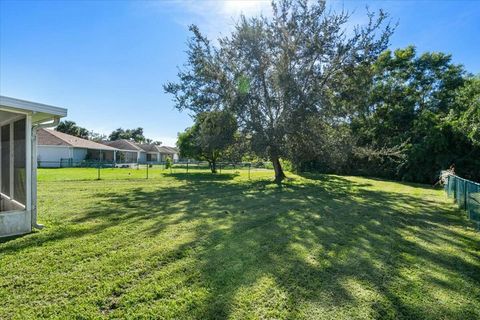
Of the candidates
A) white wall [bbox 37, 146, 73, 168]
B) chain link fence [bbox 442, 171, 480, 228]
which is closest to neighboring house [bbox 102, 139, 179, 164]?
white wall [bbox 37, 146, 73, 168]

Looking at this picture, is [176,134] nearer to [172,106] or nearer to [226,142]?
[172,106]

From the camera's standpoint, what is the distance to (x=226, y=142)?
15117 millimetres

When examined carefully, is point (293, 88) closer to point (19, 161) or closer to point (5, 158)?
point (19, 161)

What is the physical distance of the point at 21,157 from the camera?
5.43 m

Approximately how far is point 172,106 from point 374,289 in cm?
1639

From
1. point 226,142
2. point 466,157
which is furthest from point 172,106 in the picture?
point 466,157

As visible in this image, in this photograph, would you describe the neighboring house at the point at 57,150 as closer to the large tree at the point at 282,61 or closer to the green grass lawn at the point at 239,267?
the large tree at the point at 282,61

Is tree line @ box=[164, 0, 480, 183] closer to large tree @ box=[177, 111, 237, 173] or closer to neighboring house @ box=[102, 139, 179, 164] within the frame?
large tree @ box=[177, 111, 237, 173]

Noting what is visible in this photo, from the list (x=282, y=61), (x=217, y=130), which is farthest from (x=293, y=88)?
(x=217, y=130)

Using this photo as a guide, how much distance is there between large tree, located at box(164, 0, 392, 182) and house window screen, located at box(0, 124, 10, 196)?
10.00 meters

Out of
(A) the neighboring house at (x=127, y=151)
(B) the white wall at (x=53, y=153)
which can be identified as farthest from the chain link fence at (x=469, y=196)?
(A) the neighboring house at (x=127, y=151)

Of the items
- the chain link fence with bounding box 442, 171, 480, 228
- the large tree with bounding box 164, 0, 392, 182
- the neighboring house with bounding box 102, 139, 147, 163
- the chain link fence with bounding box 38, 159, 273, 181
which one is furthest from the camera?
the neighboring house with bounding box 102, 139, 147, 163

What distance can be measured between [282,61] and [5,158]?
40.9 ft

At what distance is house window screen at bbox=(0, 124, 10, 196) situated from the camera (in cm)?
612
